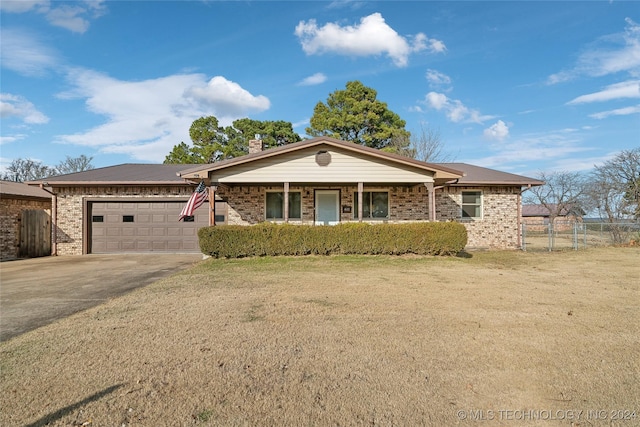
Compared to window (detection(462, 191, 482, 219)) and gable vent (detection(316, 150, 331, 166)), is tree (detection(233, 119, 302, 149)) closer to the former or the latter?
gable vent (detection(316, 150, 331, 166))

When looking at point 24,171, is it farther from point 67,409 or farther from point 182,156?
point 67,409

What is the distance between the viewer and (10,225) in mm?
13781

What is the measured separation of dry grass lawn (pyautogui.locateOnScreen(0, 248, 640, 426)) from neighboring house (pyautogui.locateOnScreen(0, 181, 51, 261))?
1082cm

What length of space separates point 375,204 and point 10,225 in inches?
556

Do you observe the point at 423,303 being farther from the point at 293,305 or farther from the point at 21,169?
the point at 21,169

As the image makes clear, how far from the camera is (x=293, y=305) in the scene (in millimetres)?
5699

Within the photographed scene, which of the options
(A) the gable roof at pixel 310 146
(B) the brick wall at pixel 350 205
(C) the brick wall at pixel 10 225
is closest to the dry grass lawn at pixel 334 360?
(A) the gable roof at pixel 310 146

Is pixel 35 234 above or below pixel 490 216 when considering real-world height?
below

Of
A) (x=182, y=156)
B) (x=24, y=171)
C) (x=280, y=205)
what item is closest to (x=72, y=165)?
→ (x=24, y=171)

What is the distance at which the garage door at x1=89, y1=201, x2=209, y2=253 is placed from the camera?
1459 centimetres

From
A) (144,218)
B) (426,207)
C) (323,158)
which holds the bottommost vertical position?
(144,218)

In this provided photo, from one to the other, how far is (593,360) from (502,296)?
290cm

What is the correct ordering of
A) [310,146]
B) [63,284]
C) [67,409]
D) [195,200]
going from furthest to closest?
[310,146], [195,200], [63,284], [67,409]

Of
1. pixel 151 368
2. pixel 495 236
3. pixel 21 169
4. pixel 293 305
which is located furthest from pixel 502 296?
pixel 21 169
